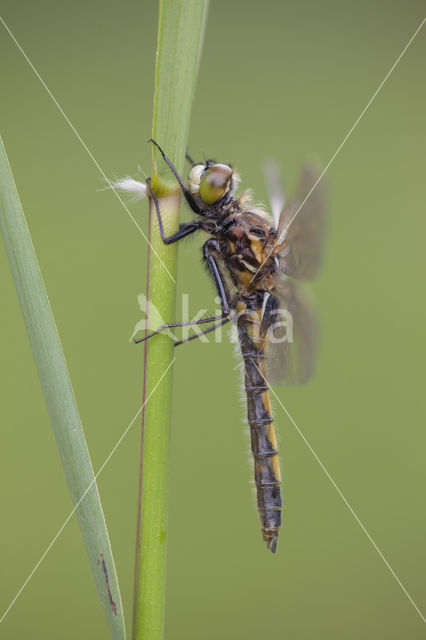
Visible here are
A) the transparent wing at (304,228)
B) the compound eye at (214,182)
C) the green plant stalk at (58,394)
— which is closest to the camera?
the green plant stalk at (58,394)

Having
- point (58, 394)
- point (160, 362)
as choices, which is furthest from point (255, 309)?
point (58, 394)

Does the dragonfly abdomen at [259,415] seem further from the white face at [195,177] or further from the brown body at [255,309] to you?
the white face at [195,177]

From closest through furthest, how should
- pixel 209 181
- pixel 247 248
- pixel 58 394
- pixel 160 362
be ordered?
1. pixel 58 394
2. pixel 160 362
3. pixel 209 181
4. pixel 247 248

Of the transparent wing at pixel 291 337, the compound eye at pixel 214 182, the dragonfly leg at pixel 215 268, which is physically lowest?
the transparent wing at pixel 291 337

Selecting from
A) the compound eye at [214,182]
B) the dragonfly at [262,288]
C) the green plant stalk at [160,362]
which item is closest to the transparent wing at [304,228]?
the dragonfly at [262,288]

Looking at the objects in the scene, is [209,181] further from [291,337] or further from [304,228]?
[291,337]

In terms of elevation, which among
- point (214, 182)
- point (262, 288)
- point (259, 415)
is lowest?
point (259, 415)

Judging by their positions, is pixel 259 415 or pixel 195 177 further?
pixel 259 415
